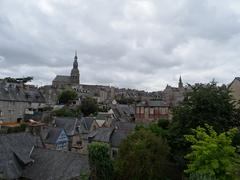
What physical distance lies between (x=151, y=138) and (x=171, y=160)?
4755 mm

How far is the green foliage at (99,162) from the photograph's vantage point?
76.7 feet

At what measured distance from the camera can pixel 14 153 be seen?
2523 cm

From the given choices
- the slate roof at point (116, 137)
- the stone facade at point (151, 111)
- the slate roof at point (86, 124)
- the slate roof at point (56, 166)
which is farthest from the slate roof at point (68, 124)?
the stone facade at point (151, 111)

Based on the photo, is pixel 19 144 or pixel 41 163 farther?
pixel 19 144

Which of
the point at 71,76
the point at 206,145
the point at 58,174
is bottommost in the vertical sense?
the point at 58,174

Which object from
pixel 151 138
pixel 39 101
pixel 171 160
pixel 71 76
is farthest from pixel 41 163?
pixel 71 76

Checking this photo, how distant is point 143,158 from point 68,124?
24.9 metres

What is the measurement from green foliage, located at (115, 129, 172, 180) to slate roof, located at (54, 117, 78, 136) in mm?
20754

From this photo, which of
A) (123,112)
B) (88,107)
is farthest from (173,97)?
(88,107)

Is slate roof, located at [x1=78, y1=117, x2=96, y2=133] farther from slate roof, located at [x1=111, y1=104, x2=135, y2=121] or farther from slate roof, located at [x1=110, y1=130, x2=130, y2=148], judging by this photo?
slate roof, located at [x1=111, y1=104, x2=135, y2=121]

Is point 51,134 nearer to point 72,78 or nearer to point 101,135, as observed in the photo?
point 101,135

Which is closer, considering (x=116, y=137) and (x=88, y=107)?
(x=116, y=137)

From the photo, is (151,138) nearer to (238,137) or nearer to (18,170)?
(238,137)

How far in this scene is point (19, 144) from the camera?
2698cm
